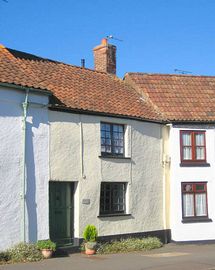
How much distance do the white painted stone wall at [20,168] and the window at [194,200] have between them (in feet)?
22.1

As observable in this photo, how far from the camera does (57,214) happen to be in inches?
615

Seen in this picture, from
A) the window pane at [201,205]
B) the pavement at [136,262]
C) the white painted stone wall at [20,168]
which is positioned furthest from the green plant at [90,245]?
the window pane at [201,205]

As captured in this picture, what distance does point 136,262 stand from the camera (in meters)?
13.8

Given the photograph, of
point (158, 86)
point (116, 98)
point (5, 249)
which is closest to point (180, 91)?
point (158, 86)

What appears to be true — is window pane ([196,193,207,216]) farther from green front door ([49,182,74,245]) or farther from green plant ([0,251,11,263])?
green plant ([0,251,11,263])

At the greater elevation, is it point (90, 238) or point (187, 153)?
point (187, 153)

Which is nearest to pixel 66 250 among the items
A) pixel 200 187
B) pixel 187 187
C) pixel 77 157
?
pixel 77 157

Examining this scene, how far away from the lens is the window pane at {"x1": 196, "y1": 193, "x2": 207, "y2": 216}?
19609 mm

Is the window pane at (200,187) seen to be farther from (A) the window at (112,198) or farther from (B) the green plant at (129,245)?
(A) the window at (112,198)

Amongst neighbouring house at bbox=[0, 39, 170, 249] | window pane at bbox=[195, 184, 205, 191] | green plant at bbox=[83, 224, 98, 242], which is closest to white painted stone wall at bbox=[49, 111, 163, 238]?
neighbouring house at bbox=[0, 39, 170, 249]

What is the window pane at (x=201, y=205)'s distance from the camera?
64.3 feet

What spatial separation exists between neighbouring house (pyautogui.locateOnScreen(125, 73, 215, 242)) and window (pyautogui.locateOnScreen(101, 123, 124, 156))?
240cm

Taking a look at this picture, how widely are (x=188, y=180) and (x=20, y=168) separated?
7822 mm

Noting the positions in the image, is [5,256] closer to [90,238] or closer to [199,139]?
[90,238]
